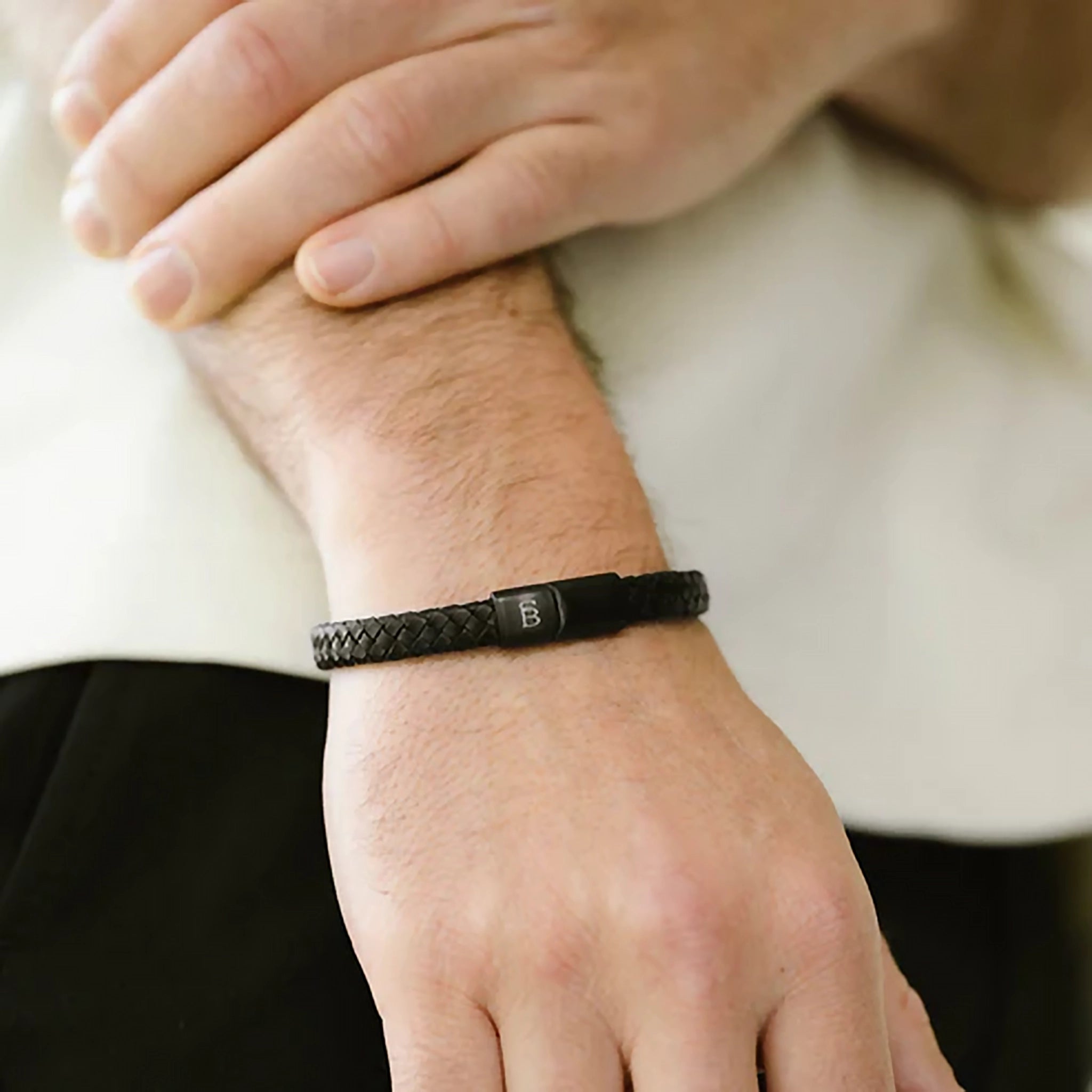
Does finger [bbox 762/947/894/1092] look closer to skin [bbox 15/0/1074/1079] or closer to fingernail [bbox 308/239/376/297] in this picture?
skin [bbox 15/0/1074/1079]

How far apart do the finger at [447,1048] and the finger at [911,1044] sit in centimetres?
21

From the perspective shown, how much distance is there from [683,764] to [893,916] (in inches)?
9.1

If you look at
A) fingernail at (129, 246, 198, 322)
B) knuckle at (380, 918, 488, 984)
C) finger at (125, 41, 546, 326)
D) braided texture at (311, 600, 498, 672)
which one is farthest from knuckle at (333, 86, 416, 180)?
knuckle at (380, 918, 488, 984)

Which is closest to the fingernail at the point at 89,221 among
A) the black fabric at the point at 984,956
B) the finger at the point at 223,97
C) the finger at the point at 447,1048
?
the finger at the point at 223,97

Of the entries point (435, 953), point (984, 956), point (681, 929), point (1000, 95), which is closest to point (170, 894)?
point (435, 953)

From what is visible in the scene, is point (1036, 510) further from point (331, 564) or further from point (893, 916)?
point (331, 564)

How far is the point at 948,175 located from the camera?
35.0 inches

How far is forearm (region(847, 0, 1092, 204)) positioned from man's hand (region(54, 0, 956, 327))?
8.8 inches

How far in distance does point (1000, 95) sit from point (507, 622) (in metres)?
0.63

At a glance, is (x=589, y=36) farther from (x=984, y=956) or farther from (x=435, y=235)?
(x=984, y=956)

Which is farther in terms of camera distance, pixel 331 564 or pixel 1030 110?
pixel 1030 110

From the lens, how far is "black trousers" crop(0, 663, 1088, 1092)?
55 centimetres

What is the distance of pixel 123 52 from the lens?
64cm

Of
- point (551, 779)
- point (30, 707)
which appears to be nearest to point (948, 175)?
point (551, 779)
